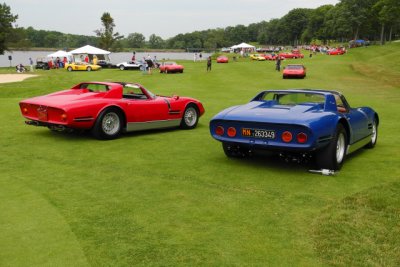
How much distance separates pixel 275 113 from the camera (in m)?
7.05

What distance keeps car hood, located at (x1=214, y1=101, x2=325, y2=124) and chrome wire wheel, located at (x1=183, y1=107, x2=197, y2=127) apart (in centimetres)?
400

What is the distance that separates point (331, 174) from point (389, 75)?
3299cm

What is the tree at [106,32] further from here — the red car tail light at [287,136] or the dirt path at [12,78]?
the red car tail light at [287,136]

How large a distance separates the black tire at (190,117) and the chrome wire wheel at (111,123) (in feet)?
6.90

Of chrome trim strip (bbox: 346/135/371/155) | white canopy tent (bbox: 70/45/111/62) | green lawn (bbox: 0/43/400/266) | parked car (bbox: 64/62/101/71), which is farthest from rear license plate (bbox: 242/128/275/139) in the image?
white canopy tent (bbox: 70/45/111/62)

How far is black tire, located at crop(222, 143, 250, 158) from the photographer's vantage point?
310 inches

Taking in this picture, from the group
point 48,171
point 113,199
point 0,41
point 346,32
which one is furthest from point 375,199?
point 346,32

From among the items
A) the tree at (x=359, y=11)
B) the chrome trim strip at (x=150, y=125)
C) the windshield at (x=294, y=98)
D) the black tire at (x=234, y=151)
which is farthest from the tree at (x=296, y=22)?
the black tire at (x=234, y=151)

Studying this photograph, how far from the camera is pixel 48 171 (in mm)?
6941

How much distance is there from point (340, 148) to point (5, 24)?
81844 millimetres

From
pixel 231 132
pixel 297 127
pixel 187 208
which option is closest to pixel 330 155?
pixel 297 127

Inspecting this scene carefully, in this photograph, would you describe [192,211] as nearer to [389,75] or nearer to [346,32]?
[389,75]

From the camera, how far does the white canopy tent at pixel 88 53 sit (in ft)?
179

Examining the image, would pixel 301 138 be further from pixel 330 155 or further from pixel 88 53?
pixel 88 53
